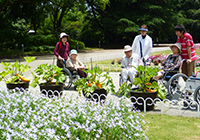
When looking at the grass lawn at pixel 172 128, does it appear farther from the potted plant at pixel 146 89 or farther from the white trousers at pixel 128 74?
the white trousers at pixel 128 74

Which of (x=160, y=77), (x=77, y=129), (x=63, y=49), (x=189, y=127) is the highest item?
(x=63, y=49)

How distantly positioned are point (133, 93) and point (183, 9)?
170ft

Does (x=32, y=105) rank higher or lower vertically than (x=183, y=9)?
lower

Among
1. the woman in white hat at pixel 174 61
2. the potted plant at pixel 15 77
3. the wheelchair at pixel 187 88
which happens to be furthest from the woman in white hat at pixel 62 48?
the wheelchair at pixel 187 88

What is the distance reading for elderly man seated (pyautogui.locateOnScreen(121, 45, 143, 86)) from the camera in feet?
20.9

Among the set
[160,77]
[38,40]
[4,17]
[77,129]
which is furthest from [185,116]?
[38,40]

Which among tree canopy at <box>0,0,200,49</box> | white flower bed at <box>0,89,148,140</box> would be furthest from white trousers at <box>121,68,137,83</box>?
tree canopy at <box>0,0,200,49</box>

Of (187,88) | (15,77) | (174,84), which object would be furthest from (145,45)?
(15,77)

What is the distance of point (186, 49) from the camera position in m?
6.18

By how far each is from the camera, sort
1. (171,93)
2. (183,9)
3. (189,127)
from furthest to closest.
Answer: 1. (183,9)
2. (171,93)
3. (189,127)

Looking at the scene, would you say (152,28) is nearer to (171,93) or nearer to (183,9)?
(183,9)

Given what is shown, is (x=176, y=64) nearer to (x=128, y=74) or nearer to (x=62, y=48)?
(x=128, y=74)

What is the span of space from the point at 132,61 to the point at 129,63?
0.36ft

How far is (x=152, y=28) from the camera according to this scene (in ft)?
115
